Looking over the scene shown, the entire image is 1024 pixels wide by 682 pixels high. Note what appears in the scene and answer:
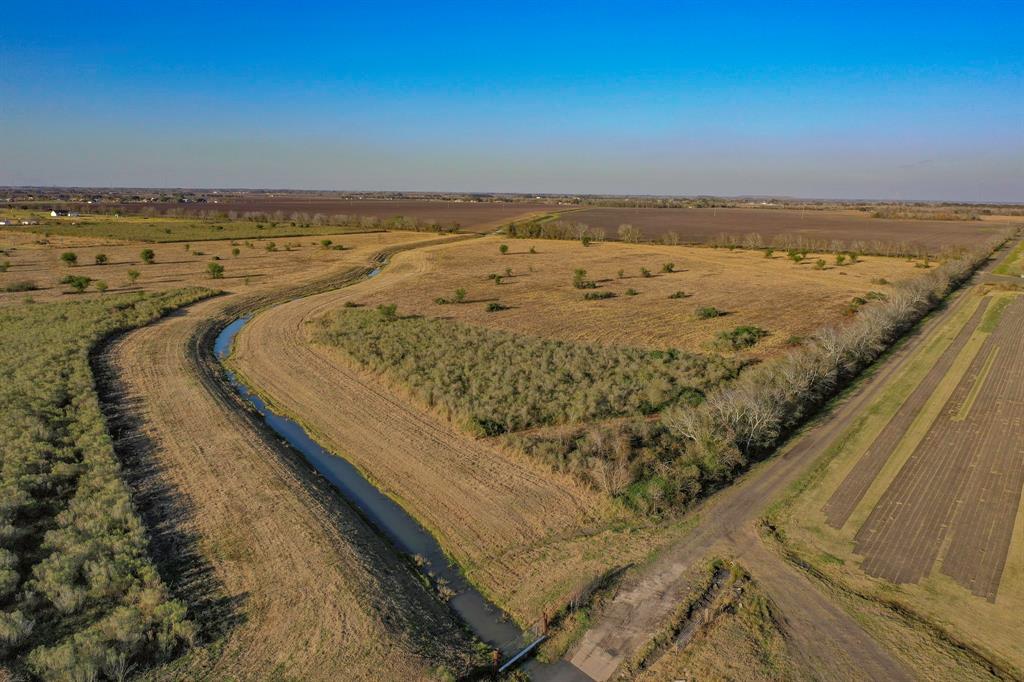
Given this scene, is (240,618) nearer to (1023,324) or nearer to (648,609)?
(648,609)

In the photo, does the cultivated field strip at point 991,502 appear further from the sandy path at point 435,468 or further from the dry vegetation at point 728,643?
the sandy path at point 435,468

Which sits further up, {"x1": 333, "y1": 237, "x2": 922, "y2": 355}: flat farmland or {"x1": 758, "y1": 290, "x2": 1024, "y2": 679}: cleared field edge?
{"x1": 333, "y1": 237, "x2": 922, "y2": 355}: flat farmland

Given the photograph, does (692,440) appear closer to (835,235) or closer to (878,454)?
(878,454)

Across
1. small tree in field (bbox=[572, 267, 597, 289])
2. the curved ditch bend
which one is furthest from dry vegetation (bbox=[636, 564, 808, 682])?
small tree in field (bbox=[572, 267, 597, 289])

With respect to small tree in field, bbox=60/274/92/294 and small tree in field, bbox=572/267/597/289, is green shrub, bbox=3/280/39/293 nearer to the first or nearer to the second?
small tree in field, bbox=60/274/92/294

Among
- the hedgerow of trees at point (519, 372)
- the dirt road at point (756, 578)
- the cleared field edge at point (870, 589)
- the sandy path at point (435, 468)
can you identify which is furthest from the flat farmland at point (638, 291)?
the dirt road at point (756, 578)

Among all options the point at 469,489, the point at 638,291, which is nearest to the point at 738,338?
the point at 638,291
